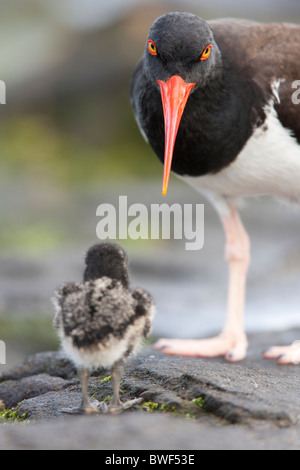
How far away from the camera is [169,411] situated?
10.5 feet

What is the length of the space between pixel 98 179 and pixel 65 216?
2227 mm

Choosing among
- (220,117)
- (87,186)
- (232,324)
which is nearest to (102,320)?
(220,117)

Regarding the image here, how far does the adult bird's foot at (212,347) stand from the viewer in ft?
17.4

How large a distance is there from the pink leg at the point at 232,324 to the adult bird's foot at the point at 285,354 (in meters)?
0.24

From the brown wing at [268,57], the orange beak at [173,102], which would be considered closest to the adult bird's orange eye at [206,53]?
the orange beak at [173,102]

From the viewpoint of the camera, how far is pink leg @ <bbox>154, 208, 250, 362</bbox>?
17.6 feet

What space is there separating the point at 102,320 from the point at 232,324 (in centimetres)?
272

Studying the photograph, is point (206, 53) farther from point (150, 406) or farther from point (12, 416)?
point (12, 416)

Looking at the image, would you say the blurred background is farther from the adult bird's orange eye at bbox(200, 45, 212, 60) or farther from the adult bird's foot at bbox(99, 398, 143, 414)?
the adult bird's foot at bbox(99, 398, 143, 414)

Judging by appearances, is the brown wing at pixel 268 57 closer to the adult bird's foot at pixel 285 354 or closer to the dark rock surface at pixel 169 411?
the adult bird's foot at pixel 285 354
